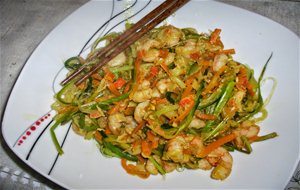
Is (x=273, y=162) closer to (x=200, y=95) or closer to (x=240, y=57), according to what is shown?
(x=200, y=95)

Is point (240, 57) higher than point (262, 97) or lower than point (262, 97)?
higher

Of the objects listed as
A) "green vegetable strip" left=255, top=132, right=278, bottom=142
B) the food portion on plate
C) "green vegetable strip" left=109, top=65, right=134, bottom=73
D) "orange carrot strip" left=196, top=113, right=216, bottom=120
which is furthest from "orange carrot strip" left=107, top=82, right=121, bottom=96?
"green vegetable strip" left=255, top=132, right=278, bottom=142

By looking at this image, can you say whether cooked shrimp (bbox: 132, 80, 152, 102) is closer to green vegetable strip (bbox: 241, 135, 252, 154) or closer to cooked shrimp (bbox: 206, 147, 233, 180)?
cooked shrimp (bbox: 206, 147, 233, 180)

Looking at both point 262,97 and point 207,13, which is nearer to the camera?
point 262,97

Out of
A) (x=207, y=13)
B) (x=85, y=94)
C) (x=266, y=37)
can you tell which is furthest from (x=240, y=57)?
(x=85, y=94)

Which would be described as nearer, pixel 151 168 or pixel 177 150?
pixel 177 150

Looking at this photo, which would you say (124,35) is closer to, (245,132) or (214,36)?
(214,36)

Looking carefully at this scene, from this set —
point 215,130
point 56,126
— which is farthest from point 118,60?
point 215,130
